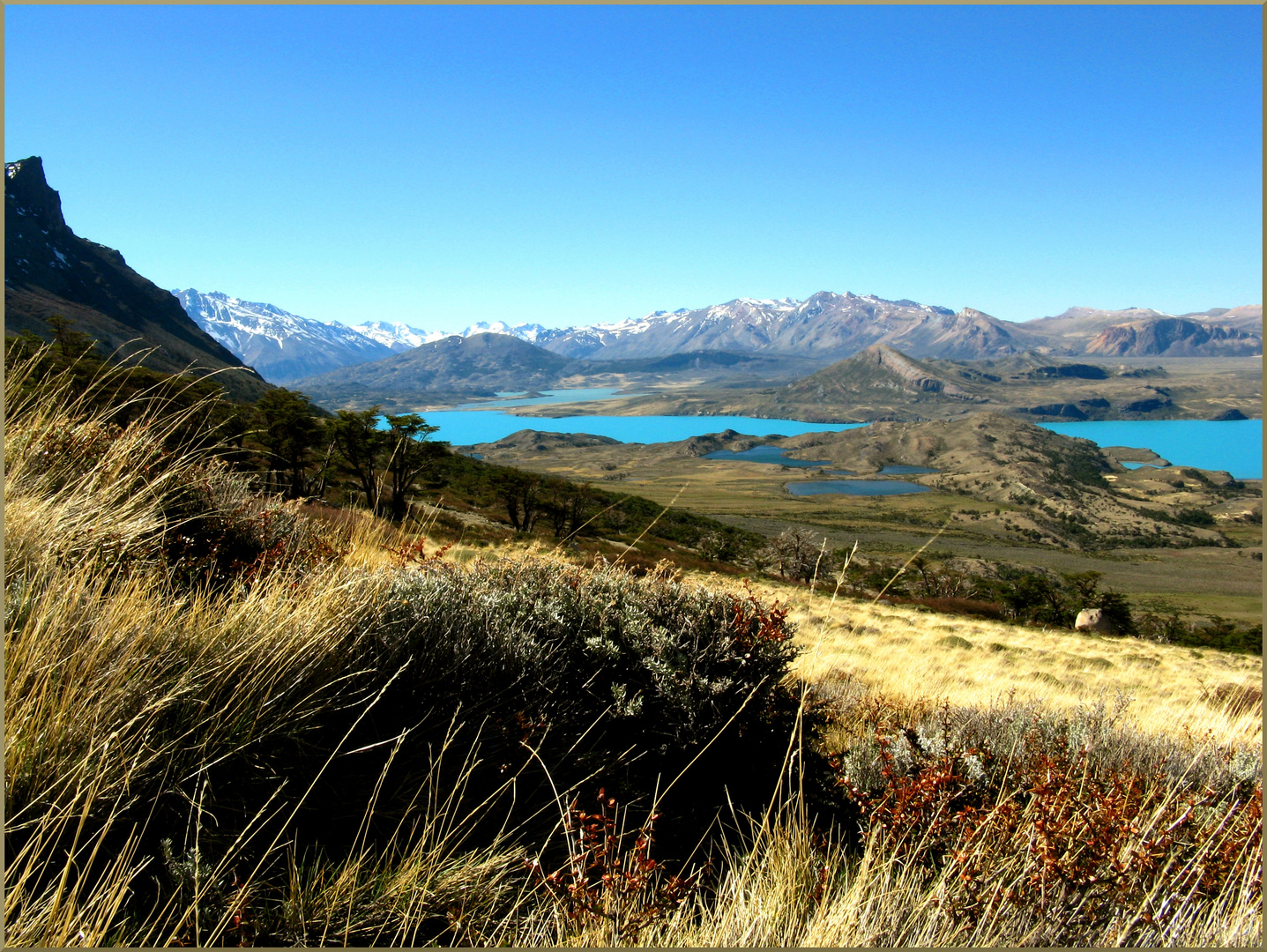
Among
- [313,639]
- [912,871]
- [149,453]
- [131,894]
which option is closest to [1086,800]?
[912,871]

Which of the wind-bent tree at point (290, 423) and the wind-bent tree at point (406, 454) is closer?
the wind-bent tree at point (406, 454)

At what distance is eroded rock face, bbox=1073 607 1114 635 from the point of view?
114ft

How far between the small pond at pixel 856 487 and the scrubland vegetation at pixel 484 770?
149758 millimetres

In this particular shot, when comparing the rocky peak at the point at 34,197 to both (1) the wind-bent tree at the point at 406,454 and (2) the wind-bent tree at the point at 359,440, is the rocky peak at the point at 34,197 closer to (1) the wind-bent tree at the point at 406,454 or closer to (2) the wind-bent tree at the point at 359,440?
(2) the wind-bent tree at the point at 359,440

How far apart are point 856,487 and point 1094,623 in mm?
129740

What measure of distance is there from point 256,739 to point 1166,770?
4.30m

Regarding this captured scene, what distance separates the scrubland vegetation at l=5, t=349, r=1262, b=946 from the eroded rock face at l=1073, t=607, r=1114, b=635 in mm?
37150

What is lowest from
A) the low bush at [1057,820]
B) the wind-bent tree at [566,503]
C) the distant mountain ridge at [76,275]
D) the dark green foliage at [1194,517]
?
the dark green foliage at [1194,517]

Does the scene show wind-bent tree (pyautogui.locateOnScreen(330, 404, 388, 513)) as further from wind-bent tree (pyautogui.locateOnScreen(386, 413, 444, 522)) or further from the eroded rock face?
the eroded rock face

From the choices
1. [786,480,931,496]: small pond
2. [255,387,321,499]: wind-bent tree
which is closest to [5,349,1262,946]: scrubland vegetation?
[255,387,321,499]: wind-bent tree

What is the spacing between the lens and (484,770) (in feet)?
8.64

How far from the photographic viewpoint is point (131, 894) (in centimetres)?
163

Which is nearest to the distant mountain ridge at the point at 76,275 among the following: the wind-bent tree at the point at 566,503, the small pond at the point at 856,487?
the wind-bent tree at the point at 566,503

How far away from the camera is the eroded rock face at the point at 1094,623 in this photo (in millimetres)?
34625
